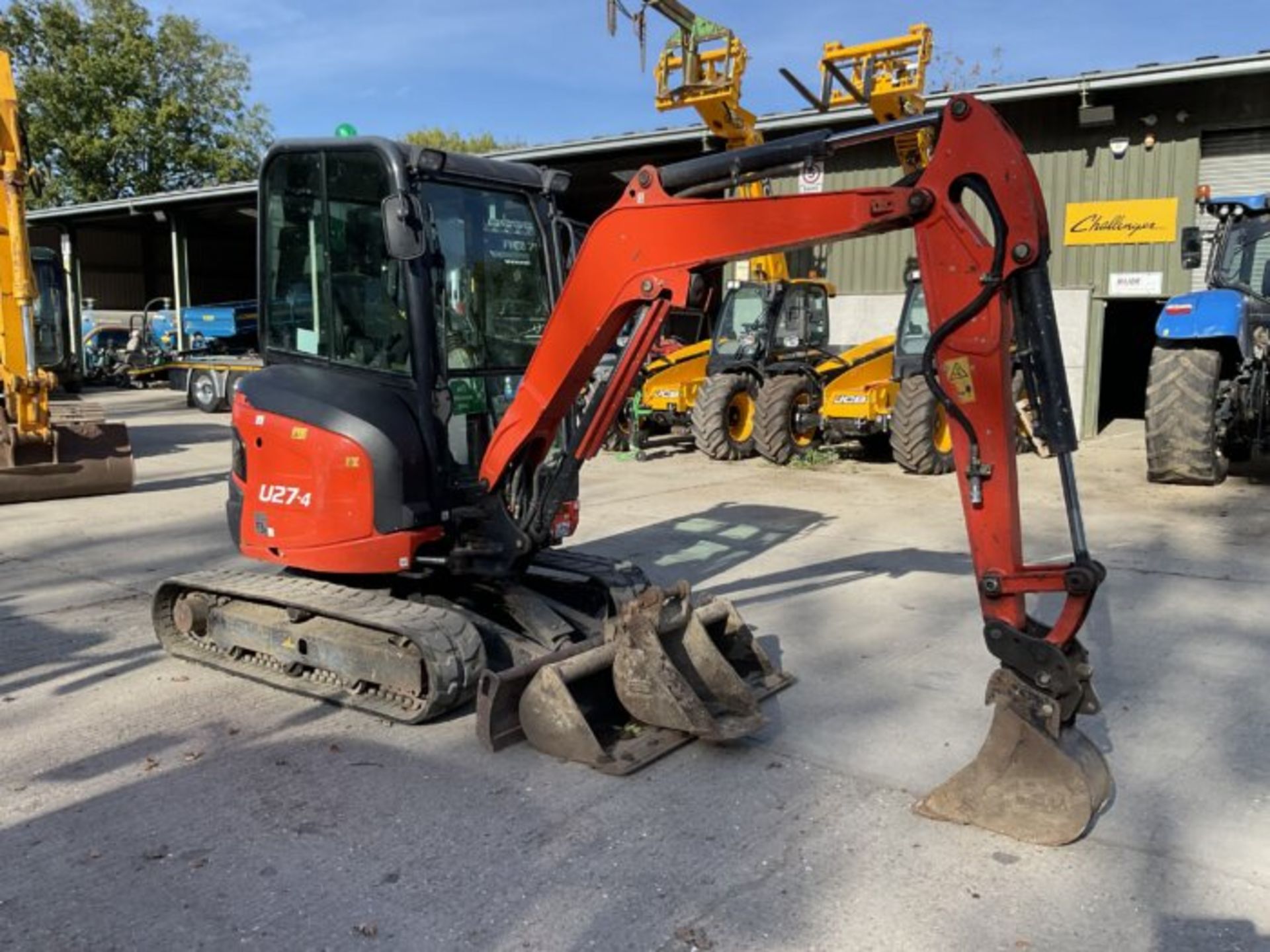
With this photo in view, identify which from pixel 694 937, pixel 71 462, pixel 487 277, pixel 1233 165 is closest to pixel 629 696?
pixel 694 937

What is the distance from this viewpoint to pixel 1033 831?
3488 millimetres

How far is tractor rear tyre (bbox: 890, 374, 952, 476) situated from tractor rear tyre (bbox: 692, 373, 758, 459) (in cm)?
196

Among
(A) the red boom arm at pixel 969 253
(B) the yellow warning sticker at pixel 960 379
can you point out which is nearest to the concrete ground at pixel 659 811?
(A) the red boom arm at pixel 969 253

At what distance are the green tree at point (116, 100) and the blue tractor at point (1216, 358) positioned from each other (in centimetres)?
3758

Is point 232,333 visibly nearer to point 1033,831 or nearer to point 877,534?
point 877,534

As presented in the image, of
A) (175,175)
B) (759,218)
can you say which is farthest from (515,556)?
(175,175)

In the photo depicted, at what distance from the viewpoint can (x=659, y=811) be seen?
3.79m

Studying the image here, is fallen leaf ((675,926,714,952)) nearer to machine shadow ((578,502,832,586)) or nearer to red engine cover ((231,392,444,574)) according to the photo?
Answer: red engine cover ((231,392,444,574))

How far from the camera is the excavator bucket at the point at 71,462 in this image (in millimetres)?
10234

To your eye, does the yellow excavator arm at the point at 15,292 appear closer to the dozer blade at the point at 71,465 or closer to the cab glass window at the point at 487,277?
the dozer blade at the point at 71,465

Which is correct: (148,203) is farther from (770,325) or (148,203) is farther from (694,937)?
(694,937)

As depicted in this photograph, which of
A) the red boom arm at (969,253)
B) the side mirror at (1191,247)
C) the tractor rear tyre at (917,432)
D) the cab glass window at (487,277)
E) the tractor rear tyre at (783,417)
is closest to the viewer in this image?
the red boom arm at (969,253)

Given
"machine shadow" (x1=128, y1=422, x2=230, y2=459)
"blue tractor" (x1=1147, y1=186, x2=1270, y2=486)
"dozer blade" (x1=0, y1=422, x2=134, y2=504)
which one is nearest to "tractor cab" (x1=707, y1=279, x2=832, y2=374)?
"blue tractor" (x1=1147, y1=186, x2=1270, y2=486)

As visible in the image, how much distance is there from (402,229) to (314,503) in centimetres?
136
